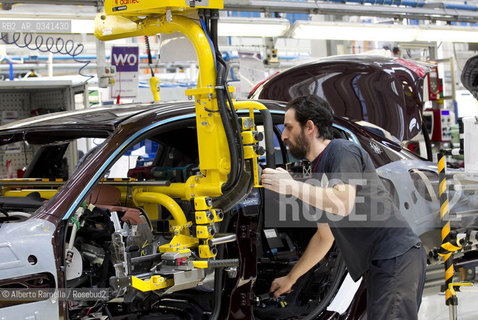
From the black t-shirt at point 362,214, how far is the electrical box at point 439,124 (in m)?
7.48

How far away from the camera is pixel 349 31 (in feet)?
28.1

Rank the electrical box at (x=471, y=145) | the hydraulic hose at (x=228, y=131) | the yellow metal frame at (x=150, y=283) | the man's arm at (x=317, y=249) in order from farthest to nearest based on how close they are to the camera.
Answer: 1. the electrical box at (x=471, y=145)
2. the man's arm at (x=317, y=249)
3. the hydraulic hose at (x=228, y=131)
4. the yellow metal frame at (x=150, y=283)

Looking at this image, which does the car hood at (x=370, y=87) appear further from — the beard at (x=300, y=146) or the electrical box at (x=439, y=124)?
the electrical box at (x=439, y=124)

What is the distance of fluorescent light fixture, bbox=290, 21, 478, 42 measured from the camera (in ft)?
26.8

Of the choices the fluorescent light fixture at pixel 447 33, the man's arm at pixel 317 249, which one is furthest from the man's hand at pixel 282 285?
the fluorescent light fixture at pixel 447 33

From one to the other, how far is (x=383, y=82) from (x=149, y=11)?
105 inches

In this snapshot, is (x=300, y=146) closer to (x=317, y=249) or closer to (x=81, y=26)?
(x=317, y=249)

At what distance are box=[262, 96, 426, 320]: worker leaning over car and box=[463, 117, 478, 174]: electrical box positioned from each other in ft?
6.98

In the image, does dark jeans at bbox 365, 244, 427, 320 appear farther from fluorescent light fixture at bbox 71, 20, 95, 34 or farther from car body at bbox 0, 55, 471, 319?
fluorescent light fixture at bbox 71, 20, 95, 34

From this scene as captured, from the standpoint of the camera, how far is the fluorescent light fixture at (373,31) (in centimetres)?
817

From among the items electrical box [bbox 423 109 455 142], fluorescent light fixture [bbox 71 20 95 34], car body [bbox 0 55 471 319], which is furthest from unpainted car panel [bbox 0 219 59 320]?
electrical box [bbox 423 109 455 142]

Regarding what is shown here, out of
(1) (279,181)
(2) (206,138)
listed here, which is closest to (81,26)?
(2) (206,138)

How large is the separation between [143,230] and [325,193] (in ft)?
3.50

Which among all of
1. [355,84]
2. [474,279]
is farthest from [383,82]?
[474,279]
